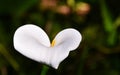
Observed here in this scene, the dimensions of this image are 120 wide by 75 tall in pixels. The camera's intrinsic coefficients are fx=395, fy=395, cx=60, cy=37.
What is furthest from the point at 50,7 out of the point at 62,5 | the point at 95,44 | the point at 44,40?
the point at 44,40

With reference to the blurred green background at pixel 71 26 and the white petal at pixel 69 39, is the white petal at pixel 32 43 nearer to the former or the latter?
the white petal at pixel 69 39

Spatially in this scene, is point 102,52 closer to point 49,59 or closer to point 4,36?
point 4,36

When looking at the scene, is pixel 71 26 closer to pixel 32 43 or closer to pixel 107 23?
pixel 107 23

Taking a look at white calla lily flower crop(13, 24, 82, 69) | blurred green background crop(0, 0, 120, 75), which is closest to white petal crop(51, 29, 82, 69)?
white calla lily flower crop(13, 24, 82, 69)

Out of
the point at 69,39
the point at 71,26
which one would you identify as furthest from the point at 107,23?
the point at 69,39

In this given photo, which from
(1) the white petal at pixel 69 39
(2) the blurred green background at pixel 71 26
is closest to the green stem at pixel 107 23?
(2) the blurred green background at pixel 71 26
